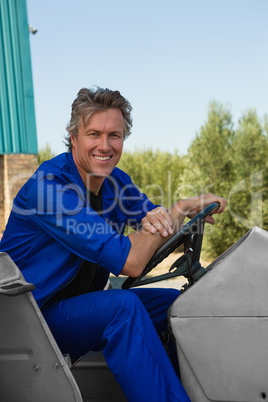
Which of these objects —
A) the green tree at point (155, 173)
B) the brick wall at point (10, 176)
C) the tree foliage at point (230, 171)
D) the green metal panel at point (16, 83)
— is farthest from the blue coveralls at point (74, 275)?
the green tree at point (155, 173)

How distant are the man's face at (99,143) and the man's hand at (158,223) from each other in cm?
36

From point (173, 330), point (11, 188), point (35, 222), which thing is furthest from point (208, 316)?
point (11, 188)

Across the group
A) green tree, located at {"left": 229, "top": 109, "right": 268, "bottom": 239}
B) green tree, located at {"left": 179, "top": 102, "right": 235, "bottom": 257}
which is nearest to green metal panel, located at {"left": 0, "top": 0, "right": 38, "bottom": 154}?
green tree, located at {"left": 179, "top": 102, "right": 235, "bottom": 257}

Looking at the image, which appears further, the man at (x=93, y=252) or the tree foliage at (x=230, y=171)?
the tree foliage at (x=230, y=171)

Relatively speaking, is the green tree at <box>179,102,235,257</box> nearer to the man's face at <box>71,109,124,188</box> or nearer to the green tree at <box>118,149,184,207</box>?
the green tree at <box>118,149,184,207</box>

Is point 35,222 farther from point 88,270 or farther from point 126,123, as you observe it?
point 126,123

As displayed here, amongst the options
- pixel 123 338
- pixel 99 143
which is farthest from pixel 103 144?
pixel 123 338

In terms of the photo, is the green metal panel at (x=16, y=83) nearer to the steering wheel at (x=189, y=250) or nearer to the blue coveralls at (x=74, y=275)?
the blue coveralls at (x=74, y=275)

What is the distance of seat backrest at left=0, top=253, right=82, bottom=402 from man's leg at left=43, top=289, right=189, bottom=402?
16cm

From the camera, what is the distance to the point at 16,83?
726 cm

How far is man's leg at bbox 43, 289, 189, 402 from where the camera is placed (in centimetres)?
141

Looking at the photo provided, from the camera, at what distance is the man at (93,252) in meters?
1.44

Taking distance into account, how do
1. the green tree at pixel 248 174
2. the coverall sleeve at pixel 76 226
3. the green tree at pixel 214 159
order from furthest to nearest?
the green tree at pixel 214 159 < the green tree at pixel 248 174 < the coverall sleeve at pixel 76 226

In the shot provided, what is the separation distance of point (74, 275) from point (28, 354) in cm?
34
